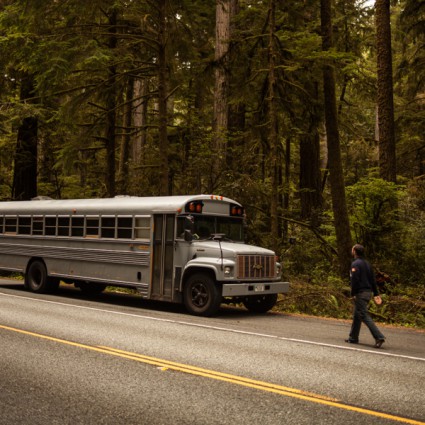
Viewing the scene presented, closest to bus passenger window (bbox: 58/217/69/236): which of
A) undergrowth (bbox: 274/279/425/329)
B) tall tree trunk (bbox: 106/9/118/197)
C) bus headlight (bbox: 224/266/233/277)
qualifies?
tall tree trunk (bbox: 106/9/118/197)

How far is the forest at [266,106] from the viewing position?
17141 mm

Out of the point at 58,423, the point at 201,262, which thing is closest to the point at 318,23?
the point at 201,262

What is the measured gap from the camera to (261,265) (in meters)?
13.8

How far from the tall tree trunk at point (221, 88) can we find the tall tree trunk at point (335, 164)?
3.83 m

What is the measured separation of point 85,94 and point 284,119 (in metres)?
7.39

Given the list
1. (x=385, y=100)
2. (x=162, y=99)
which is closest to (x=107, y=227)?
(x=162, y=99)

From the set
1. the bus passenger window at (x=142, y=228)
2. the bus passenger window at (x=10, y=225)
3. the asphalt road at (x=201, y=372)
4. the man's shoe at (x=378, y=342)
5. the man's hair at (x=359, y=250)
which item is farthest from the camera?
the bus passenger window at (x=10, y=225)

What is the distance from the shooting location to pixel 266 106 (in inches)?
792

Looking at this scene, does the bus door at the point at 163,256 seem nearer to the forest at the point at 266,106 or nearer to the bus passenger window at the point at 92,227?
the bus passenger window at the point at 92,227

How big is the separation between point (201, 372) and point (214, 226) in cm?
739

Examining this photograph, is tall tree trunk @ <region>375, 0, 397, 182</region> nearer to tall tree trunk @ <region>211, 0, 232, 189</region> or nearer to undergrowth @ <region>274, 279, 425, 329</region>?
undergrowth @ <region>274, 279, 425, 329</region>

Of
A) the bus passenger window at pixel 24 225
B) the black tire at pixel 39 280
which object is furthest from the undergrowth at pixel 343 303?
the bus passenger window at pixel 24 225

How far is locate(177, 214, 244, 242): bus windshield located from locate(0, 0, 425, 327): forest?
2151 millimetres

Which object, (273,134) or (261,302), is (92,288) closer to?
(261,302)
